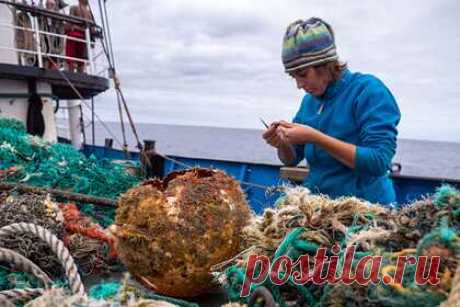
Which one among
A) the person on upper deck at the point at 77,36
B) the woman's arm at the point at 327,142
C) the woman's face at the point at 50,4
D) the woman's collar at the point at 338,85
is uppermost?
the woman's face at the point at 50,4

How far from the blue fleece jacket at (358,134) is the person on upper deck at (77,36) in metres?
8.72

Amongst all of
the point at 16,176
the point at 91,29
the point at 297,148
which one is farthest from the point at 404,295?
the point at 91,29

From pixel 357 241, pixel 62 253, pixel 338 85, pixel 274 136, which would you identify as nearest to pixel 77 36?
pixel 274 136

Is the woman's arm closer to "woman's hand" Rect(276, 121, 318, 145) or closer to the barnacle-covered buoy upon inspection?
"woman's hand" Rect(276, 121, 318, 145)

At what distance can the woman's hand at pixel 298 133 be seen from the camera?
2.21 metres

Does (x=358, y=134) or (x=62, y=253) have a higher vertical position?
(x=358, y=134)

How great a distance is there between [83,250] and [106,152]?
8316 millimetres

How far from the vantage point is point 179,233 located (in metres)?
2.11

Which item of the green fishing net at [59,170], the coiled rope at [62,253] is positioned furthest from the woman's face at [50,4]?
the coiled rope at [62,253]

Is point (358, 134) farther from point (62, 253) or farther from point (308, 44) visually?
point (62, 253)

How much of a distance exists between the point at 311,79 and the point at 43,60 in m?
8.89

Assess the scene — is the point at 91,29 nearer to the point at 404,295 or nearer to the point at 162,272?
the point at 162,272

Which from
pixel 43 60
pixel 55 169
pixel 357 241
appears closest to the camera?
pixel 357 241

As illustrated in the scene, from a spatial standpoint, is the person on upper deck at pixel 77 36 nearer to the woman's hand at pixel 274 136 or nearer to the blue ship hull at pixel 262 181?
the blue ship hull at pixel 262 181
